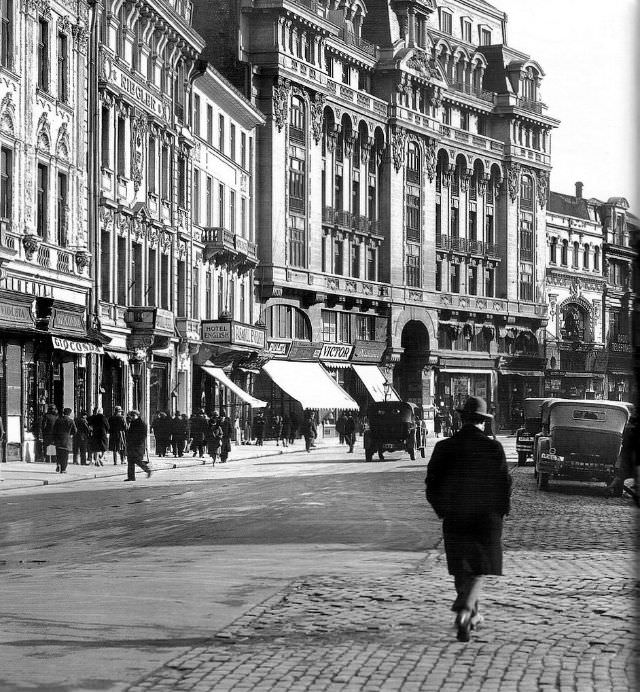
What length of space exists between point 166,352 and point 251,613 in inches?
1642

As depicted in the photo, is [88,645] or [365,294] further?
[365,294]

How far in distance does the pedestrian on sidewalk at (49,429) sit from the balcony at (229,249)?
20.1 m

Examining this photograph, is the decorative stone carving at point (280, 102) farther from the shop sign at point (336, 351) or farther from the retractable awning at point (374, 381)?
the retractable awning at point (374, 381)

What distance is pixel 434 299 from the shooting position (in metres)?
86.6

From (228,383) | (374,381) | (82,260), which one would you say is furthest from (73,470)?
(374,381)

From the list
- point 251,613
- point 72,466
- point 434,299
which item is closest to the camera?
point 251,613

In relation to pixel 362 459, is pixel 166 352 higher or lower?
higher

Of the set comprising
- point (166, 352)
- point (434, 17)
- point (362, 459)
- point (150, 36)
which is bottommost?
point (362, 459)

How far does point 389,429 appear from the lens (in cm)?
4722

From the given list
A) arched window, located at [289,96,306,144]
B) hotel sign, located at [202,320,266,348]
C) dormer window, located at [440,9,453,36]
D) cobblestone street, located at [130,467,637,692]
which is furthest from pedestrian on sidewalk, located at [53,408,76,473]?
dormer window, located at [440,9,453,36]

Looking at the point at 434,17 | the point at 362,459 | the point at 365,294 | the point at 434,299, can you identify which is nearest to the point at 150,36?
the point at 362,459

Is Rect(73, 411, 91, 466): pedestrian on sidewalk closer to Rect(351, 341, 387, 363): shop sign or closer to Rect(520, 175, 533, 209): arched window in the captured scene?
Rect(351, 341, 387, 363): shop sign

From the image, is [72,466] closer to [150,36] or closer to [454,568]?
[150,36]

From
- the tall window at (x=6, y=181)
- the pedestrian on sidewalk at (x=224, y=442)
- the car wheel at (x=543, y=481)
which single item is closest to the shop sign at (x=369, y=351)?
the pedestrian on sidewalk at (x=224, y=442)
